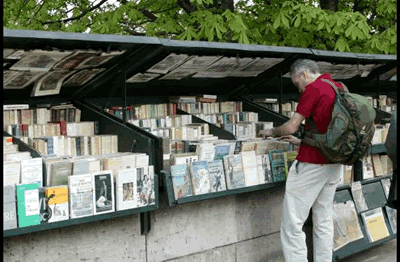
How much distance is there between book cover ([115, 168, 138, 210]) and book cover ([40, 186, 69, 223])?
401mm

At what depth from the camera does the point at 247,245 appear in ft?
18.1

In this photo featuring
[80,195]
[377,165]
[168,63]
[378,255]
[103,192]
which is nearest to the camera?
[80,195]

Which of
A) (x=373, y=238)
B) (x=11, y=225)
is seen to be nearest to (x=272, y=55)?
(x=373, y=238)

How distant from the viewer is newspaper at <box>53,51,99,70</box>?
432 centimetres

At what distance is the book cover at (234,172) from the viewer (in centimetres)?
498

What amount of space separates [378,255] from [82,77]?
3.69 metres

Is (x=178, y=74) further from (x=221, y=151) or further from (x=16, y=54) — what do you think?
(x=16, y=54)

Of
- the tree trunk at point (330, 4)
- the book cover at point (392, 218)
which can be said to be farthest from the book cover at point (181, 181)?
the tree trunk at point (330, 4)

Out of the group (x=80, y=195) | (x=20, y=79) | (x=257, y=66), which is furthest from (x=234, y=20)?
(x=80, y=195)

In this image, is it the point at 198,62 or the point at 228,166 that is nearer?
the point at 228,166

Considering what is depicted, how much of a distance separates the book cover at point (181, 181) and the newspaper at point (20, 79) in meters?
1.24

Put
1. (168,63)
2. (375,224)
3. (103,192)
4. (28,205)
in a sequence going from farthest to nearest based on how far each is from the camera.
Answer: (375,224), (168,63), (103,192), (28,205)

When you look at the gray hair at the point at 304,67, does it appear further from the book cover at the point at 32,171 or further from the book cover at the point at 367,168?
the book cover at the point at 32,171

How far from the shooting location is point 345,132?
4.71 meters
